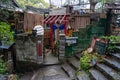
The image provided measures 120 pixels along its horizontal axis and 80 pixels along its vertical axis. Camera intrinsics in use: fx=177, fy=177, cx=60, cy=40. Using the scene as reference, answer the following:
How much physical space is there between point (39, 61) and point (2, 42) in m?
2.17

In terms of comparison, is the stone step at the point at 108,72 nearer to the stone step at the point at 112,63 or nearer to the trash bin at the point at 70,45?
the stone step at the point at 112,63

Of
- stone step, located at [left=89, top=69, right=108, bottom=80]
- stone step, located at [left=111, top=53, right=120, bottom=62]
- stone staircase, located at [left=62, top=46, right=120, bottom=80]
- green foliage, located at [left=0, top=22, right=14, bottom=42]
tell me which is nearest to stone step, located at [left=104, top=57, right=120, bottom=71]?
stone staircase, located at [left=62, top=46, right=120, bottom=80]

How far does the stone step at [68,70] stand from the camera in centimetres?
780

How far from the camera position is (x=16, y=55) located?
9547mm

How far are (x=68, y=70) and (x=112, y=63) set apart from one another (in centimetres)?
276

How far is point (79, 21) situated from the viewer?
11227 mm

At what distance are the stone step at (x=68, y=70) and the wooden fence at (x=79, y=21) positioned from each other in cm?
297

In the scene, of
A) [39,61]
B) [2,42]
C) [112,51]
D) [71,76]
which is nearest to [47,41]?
[39,61]

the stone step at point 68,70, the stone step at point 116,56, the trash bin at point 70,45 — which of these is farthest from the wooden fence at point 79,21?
the stone step at point 116,56

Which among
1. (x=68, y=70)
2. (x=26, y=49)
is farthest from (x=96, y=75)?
(x=26, y=49)

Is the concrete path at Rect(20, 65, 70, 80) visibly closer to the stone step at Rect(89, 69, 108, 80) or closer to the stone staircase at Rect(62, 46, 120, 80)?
the stone staircase at Rect(62, 46, 120, 80)

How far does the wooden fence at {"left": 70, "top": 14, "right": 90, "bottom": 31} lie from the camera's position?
439 inches

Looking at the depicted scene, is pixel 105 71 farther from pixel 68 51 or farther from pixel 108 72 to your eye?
pixel 68 51

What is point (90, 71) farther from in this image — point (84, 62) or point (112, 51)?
point (112, 51)
